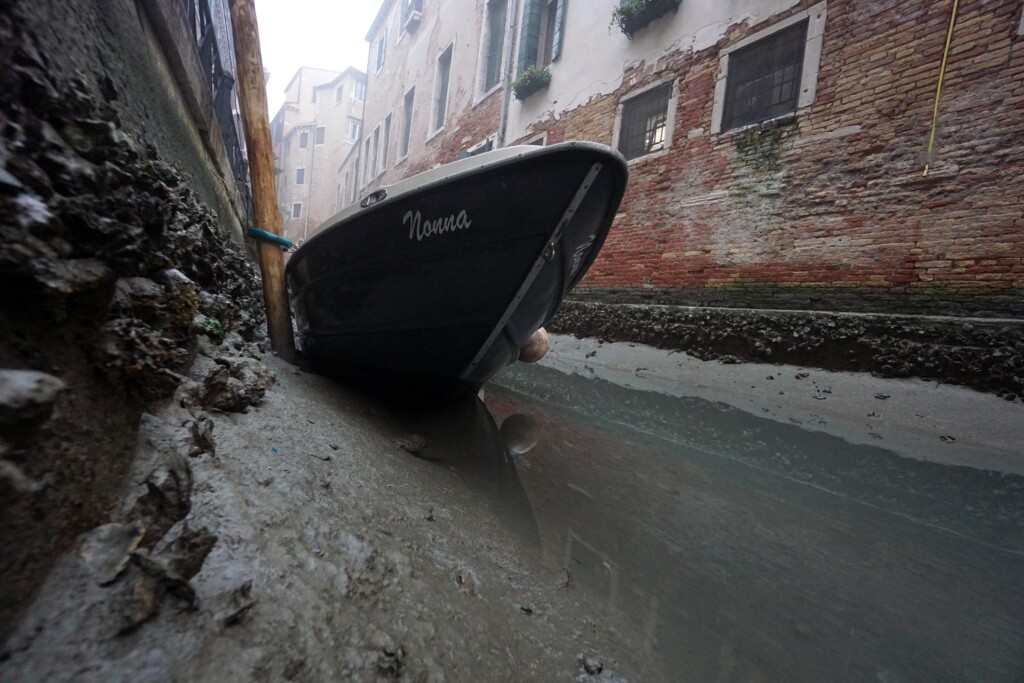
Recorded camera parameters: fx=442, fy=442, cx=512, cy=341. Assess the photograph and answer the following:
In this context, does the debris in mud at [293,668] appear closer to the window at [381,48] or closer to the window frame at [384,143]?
the window frame at [384,143]

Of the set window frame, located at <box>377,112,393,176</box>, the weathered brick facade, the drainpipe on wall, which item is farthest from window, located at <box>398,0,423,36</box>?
the weathered brick facade

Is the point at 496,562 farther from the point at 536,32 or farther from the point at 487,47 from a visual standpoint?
the point at 487,47

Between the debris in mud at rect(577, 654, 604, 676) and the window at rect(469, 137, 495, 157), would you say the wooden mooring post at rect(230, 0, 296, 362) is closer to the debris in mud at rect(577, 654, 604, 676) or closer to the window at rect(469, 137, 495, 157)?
the debris in mud at rect(577, 654, 604, 676)

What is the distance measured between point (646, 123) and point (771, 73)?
5.61ft

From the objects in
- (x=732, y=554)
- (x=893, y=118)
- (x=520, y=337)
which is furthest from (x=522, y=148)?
(x=893, y=118)

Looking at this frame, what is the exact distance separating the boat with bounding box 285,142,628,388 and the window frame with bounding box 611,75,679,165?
4.00m

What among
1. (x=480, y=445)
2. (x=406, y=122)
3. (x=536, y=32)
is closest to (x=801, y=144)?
(x=480, y=445)

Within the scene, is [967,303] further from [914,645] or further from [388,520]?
[388,520]

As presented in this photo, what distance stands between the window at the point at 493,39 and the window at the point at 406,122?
537 cm

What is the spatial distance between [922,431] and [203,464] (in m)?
3.98

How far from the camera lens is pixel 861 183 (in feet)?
14.1

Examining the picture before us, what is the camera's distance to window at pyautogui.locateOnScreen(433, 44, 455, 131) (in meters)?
13.5

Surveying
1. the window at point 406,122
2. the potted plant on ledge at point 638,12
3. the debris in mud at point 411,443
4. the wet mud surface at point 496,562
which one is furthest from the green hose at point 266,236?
the window at point 406,122

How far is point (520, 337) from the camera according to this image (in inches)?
118
